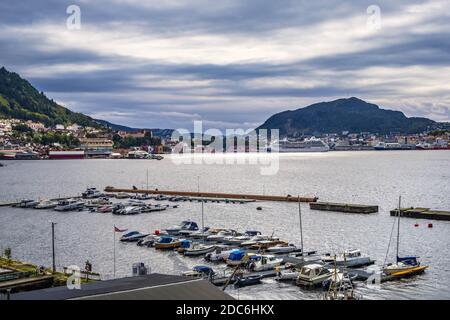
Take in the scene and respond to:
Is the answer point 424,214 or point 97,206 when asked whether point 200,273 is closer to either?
point 424,214

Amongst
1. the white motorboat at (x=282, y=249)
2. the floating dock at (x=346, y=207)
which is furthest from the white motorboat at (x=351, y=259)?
the floating dock at (x=346, y=207)

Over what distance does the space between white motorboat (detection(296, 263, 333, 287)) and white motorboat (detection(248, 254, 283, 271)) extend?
230cm

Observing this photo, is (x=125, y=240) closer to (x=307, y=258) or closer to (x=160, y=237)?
(x=160, y=237)

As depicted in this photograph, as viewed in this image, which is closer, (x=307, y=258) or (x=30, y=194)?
(x=307, y=258)

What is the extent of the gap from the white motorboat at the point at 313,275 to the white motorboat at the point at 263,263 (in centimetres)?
230

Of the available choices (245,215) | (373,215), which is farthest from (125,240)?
(373,215)

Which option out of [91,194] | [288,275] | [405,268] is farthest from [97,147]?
[405,268]

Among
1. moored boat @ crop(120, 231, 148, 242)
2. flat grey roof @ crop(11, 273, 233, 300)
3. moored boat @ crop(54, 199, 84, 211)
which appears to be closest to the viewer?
flat grey roof @ crop(11, 273, 233, 300)

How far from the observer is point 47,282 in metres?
20.5

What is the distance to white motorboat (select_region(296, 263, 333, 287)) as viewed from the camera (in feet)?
70.0

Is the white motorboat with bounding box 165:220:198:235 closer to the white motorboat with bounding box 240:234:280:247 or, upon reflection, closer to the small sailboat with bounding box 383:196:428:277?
the white motorboat with bounding box 240:234:280:247

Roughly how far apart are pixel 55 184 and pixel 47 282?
61417 mm

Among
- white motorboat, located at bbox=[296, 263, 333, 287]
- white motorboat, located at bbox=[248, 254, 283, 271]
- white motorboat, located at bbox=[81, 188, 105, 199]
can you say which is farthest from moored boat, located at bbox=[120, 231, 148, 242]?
white motorboat, located at bbox=[81, 188, 105, 199]

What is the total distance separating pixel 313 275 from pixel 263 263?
303cm
